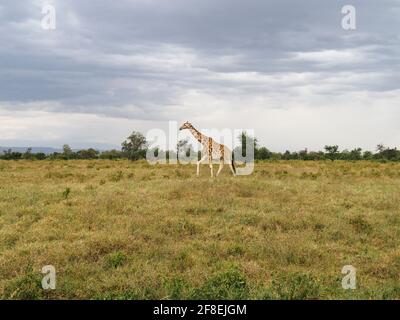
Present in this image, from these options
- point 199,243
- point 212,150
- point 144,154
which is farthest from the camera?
point 144,154

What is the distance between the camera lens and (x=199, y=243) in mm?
10062

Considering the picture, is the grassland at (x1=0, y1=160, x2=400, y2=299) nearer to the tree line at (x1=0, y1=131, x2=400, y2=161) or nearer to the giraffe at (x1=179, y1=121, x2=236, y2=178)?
the giraffe at (x1=179, y1=121, x2=236, y2=178)

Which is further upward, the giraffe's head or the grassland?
the giraffe's head

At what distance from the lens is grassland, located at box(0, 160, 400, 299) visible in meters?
7.55

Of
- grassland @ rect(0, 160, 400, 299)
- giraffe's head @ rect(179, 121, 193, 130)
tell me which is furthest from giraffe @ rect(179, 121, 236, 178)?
grassland @ rect(0, 160, 400, 299)

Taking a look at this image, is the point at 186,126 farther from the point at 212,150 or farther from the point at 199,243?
the point at 199,243

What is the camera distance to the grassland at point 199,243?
7.55 metres

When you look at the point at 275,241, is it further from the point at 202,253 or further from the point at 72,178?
the point at 72,178

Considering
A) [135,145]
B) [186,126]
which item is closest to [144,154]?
[135,145]

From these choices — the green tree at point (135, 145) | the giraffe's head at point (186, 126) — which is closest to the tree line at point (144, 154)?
the green tree at point (135, 145)

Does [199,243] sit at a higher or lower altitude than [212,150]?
lower

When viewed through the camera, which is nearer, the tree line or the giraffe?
the giraffe

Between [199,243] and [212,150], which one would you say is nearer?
[199,243]
